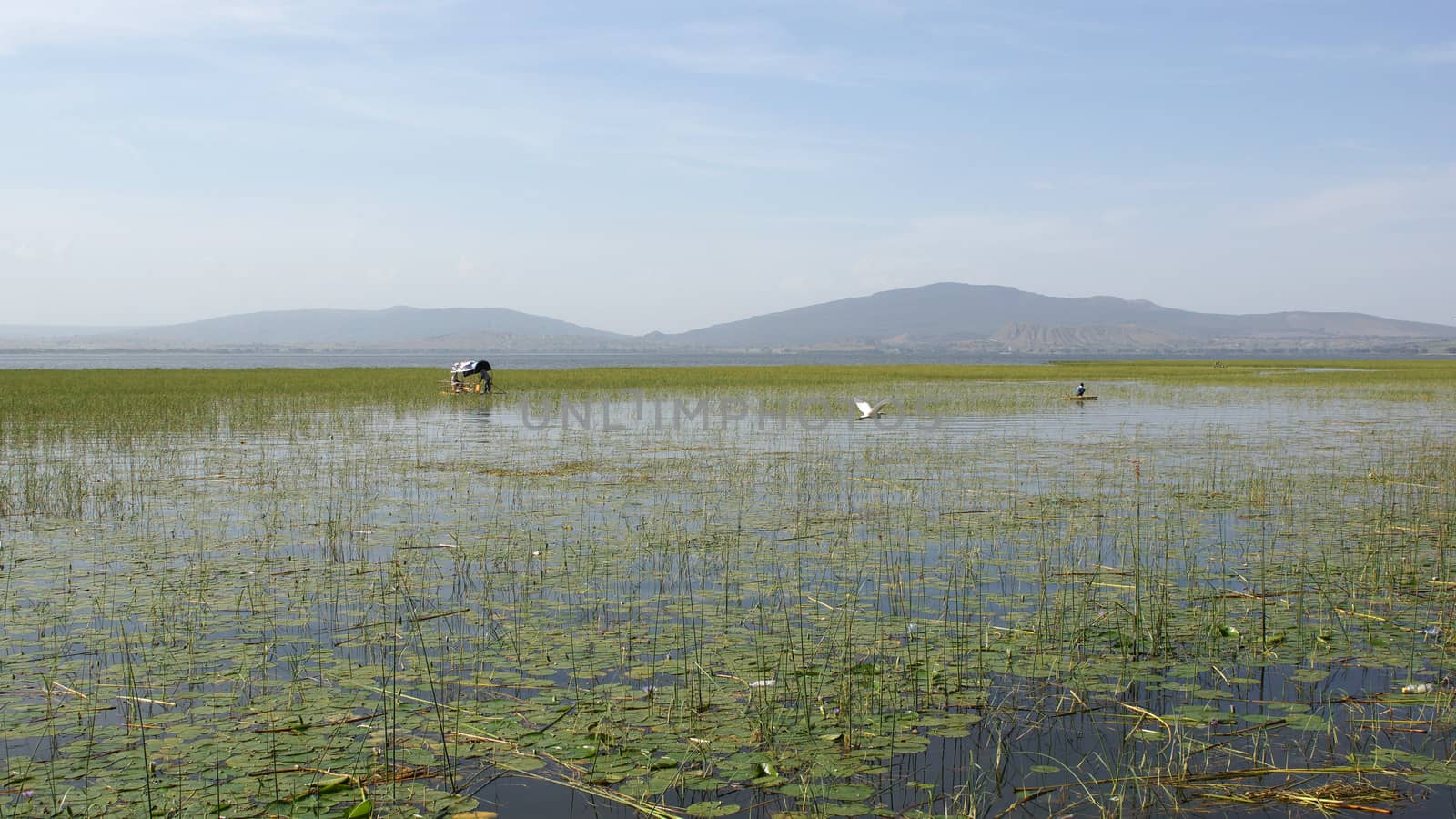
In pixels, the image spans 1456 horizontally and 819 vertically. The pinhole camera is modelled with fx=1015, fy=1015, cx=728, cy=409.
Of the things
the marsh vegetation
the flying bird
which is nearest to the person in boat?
the flying bird

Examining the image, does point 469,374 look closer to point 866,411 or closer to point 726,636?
point 866,411

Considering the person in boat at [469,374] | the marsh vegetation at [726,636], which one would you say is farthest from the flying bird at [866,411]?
the person in boat at [469,374]

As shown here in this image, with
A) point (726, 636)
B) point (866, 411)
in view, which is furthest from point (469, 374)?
point (726, 636)

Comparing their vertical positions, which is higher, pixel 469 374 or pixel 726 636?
pixel 469 374

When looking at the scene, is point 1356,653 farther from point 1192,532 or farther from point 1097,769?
point 1192,532

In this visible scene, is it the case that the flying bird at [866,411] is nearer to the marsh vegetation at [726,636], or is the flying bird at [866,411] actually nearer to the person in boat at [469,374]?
the marsh vegetation at [726,636]

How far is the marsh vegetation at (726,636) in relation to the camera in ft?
16.7

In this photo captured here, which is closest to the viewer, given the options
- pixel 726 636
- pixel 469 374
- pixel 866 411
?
pixel 726 636

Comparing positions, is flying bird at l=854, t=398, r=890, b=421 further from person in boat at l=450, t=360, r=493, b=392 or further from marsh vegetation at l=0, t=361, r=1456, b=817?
person in boat at l=450, t=360, r=493, b=392

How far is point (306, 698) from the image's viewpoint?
241 inches

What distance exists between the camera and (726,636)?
7.41m

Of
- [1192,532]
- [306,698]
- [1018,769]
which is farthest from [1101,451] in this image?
[306,698]

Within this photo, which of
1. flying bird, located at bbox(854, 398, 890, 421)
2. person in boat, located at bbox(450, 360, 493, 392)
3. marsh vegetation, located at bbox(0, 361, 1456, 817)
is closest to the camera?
marsh vegetation, located at bbox(0, 361, 1456, 817)

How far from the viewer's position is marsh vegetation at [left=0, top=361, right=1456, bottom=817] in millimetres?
5098
